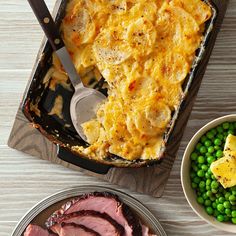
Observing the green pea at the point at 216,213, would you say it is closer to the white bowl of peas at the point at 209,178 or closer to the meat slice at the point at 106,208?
the white bowl of peas at the point at 209,178

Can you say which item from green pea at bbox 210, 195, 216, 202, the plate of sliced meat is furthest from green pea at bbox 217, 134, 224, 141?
the plate of sliced meat

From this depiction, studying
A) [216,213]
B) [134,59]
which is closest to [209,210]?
[216,213]

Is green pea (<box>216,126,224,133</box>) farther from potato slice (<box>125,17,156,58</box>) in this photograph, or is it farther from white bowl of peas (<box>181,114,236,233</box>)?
potato slice (<box>125,17,156,58</box>)

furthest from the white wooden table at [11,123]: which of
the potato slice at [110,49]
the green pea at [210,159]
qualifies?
the potato slice at [110,49]

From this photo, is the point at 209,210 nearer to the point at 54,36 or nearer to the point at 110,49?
the point at 110,49

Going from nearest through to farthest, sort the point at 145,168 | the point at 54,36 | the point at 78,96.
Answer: the point at 54,36 → the point at 78,96 → the point at 145,168
